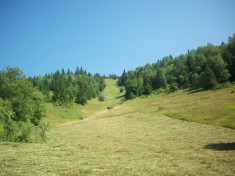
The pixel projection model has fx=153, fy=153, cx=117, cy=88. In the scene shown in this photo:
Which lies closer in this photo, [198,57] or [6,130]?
[6,130]

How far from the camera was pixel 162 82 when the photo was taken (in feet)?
398

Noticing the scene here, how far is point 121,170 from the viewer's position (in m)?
11.5

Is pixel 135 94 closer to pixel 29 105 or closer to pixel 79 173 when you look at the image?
pixel 29 105

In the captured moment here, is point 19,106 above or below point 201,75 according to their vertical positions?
below

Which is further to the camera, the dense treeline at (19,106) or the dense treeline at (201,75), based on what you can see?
the dense treeline at (201,75)

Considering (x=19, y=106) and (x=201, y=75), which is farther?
(x=201, y=75)

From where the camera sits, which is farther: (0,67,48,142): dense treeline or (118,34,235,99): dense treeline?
(118,34,235,99): dense treeline

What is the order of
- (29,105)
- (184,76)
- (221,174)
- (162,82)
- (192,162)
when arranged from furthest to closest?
(162,82)
(184,76)
(29,105)
(192,162)
(221,174)

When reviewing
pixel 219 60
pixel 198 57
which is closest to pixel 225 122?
pixel 219 60

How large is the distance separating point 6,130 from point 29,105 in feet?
33.1

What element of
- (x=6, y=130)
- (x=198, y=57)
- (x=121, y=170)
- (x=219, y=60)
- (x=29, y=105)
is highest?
(x=198, y=57)

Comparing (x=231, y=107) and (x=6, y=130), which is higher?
(x=6, y=130)

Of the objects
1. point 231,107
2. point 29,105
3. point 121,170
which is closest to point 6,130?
point 29,105

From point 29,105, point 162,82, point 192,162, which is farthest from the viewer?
point 162,82
